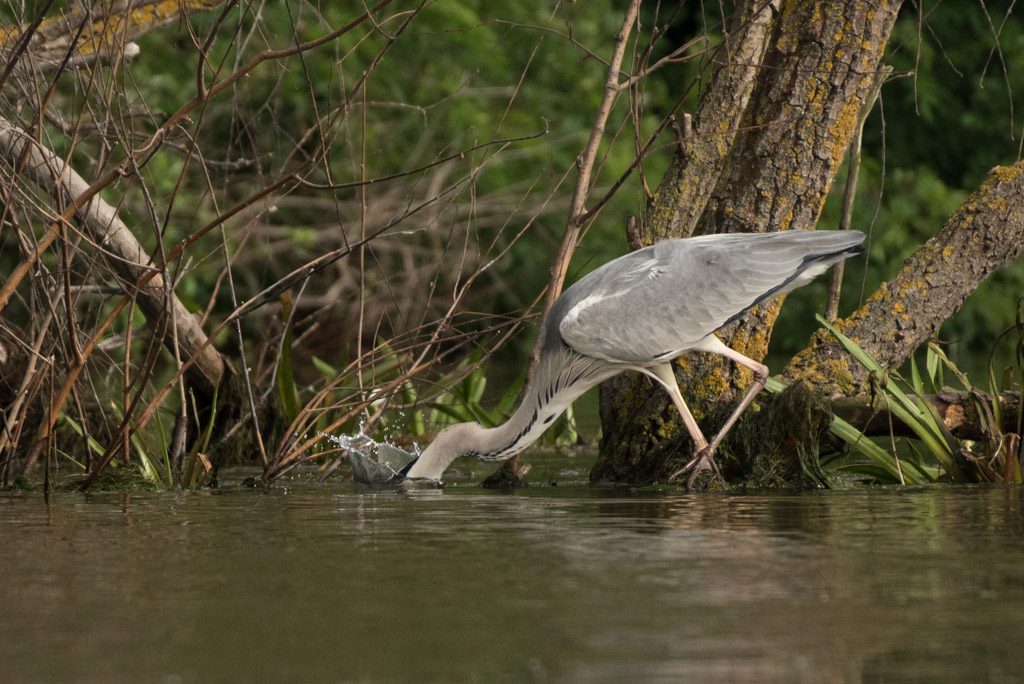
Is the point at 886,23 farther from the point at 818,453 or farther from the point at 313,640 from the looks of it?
the point at 313,640

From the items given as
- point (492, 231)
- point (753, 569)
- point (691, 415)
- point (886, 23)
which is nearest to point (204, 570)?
point (753, 569)

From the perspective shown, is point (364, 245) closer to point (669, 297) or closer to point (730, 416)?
point (669, 297)

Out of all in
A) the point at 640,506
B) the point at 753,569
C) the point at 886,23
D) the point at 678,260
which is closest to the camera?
the point at 753,569

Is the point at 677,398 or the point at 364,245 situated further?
the point at 364,245

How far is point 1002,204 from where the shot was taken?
7176 millimetres

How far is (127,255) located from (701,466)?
11.0 feet

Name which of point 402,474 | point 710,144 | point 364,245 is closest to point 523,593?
point 402,474

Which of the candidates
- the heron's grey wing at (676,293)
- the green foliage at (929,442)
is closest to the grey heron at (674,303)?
the heron's grey wing at (676,293)

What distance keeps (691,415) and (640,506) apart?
112cm

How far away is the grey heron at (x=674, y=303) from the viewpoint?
6348 millimetres

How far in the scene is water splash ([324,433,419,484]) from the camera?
22.9 feet

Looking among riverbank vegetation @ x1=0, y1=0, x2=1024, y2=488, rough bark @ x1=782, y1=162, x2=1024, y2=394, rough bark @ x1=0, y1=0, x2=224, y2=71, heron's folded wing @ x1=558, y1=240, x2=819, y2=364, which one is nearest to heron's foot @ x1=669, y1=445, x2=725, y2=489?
riverbank vegetation @ x1=0, y1=0, x2=1024, y2=488

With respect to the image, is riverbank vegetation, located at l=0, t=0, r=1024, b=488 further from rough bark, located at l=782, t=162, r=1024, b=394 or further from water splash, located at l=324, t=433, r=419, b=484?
water splash, located at l=324, t=433, r=419, b=484

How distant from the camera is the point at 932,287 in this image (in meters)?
7.18
